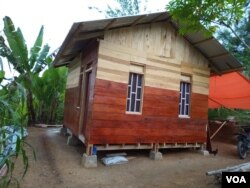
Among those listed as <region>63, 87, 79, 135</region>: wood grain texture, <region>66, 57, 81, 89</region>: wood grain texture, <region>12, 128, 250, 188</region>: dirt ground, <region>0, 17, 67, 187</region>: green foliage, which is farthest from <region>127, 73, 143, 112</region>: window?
<region>0, 17, 67, 187</region>: green foliage

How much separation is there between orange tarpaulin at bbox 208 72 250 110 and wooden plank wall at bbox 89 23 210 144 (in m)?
2.03

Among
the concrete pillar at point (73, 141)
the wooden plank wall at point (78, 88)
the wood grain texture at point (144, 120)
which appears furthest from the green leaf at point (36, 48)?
the wood grain texture at point (144, 120)

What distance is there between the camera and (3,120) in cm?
292

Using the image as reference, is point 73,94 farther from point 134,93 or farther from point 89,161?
point 89,161

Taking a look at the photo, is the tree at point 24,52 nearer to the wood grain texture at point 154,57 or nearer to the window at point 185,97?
Result: the wood grain texture at point 154,57

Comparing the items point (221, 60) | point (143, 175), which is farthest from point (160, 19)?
point (143, 175)

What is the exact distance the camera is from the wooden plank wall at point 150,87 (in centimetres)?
696

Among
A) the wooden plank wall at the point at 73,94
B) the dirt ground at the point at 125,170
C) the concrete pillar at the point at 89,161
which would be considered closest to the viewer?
the dirt ground at the point at 125,170

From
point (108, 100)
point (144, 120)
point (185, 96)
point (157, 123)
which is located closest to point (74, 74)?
point (108, 100)

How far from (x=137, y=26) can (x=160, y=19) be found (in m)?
0.82

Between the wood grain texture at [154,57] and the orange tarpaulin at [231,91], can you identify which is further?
the orange tarpaulin at [231,91]

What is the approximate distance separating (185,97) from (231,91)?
303 centimetres

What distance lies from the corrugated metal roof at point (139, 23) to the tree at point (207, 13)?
232 cm

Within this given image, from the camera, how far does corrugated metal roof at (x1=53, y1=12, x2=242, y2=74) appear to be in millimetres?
6489
